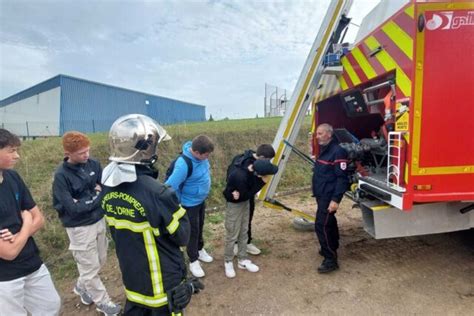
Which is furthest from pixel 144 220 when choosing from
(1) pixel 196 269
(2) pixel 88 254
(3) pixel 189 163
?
(1) pixel 196 269

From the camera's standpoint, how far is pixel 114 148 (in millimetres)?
1673

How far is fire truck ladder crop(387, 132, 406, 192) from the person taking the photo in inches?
99.8

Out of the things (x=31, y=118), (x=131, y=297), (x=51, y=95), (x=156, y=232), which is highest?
(x=51, y=95)

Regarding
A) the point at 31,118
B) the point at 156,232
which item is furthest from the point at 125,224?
the point at 31,118

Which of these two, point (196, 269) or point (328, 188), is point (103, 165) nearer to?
point (196, 269)

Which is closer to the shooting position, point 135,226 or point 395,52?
point 135,226

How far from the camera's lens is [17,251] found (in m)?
1.95

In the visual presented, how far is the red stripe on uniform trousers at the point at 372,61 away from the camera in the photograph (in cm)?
297

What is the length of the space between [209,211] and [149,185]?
4169 millimetres

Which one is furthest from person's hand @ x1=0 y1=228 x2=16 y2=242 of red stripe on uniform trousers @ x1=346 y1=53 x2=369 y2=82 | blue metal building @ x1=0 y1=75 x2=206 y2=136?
blue metal building @ x1=0 y1=75 x2=206 y2=136

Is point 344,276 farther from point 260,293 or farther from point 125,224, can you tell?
point 125,224

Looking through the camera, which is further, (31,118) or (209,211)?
(31,118)

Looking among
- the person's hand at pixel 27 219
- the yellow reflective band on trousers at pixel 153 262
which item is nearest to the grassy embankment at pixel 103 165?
the person's hand at pixel 27 219

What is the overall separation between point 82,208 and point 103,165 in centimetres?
440
